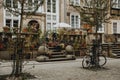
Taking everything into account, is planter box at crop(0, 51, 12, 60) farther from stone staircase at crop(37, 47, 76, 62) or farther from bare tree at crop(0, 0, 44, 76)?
bare tree at crop(0, 0, 44, 76)

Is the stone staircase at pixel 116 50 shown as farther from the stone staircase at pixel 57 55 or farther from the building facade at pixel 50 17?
the stone staircase at pixel 57 55

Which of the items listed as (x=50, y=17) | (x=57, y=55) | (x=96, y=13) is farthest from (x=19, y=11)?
(x=50, y=17)

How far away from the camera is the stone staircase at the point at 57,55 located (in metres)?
18.2

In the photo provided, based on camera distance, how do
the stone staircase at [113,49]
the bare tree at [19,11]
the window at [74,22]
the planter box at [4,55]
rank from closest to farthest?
the bare tree at [19,11]
the planter box at [4,55]
the stone staircase at [113,49]
the window at [74,22]

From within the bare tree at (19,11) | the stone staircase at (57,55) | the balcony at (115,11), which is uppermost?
the balcony at (115,11)

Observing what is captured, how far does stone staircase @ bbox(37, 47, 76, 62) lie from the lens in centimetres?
1822

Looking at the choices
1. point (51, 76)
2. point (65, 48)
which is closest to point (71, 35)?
point (65, 48)

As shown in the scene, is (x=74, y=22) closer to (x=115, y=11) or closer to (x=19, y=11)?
(x=115, y=11)

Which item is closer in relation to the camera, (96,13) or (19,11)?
(19,11)

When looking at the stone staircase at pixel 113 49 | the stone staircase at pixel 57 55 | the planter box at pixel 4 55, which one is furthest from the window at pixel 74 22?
the planter box at pixel 4 55

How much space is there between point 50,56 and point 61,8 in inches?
382

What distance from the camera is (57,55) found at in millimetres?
18953

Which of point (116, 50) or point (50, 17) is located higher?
point (50, 17)

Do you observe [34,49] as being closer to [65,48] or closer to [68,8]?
[65,48]
